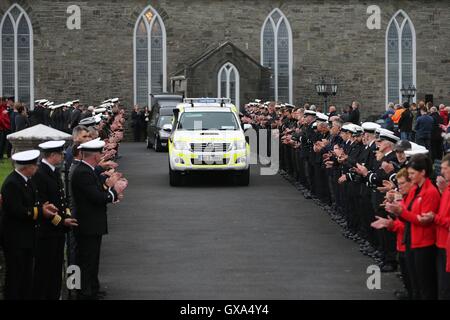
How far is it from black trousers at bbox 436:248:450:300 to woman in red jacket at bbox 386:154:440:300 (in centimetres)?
28

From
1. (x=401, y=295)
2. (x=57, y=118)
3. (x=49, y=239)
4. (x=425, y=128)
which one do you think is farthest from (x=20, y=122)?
(x=401, y=295)

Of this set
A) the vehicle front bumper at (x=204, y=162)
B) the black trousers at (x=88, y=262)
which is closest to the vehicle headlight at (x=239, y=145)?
the vehicle front bumper at (x=204, y=162)

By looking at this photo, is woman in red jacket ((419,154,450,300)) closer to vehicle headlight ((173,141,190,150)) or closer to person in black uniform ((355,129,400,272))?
person in black uniform ((355,129,400,272))

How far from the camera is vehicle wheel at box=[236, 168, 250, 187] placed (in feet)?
81.8

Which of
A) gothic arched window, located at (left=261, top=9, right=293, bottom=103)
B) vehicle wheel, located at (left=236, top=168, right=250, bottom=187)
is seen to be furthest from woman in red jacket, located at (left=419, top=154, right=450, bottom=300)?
gothic arched window, located at (left=261, top=9, right=293, bottom=103)

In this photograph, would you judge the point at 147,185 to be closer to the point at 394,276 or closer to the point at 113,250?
the point at 113,250

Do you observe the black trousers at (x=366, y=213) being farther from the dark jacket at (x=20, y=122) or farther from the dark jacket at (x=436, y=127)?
the dark jacket at (x=20, y=122)

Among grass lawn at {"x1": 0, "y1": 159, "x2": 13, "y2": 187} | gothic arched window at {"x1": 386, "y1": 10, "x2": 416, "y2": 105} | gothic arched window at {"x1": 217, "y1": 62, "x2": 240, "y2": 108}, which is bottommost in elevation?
grass lawn at {"x1": 0, "y1": 159, "x2": 13, "y2": 187}

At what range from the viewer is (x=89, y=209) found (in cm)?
1252

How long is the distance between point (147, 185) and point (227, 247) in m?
9.09

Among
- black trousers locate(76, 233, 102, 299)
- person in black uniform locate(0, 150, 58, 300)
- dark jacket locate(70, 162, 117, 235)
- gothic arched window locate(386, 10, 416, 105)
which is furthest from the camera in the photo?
gothic arched window locate(386, 10, 416, 105)

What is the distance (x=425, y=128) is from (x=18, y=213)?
833 inches

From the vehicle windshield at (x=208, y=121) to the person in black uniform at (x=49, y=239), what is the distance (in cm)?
1372

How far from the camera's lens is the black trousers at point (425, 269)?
35.6ft
